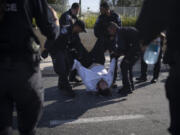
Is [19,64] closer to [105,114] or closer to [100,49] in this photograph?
[105,114]

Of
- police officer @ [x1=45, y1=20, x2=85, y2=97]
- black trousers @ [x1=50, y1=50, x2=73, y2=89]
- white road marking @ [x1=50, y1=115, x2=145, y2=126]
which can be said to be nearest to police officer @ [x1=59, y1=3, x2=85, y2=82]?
police officer @ [x1=45, y1=20, x2=85, y2=97]

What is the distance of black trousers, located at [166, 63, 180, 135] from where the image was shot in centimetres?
171

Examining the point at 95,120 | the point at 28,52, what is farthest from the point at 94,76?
the point at 28,52

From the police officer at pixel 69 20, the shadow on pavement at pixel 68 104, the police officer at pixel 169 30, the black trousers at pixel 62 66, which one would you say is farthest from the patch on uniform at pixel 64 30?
the police officer at pixel 169 30

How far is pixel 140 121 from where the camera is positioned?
3.70 meters

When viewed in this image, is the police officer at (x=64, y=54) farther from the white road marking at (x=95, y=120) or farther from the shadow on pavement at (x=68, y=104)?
the white road marking at (x=95, y=120)

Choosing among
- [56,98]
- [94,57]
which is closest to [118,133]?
[56,98]

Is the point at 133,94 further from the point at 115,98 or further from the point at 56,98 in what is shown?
the point at 56,98

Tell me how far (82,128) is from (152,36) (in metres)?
2.06

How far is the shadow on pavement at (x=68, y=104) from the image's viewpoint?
3.83 metres

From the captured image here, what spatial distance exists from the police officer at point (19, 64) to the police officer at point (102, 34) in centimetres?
371

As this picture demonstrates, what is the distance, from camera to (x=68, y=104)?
4438 mm

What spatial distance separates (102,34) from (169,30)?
4457 mm

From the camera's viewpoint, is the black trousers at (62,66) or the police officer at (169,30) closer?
the police officer at (169,30)
